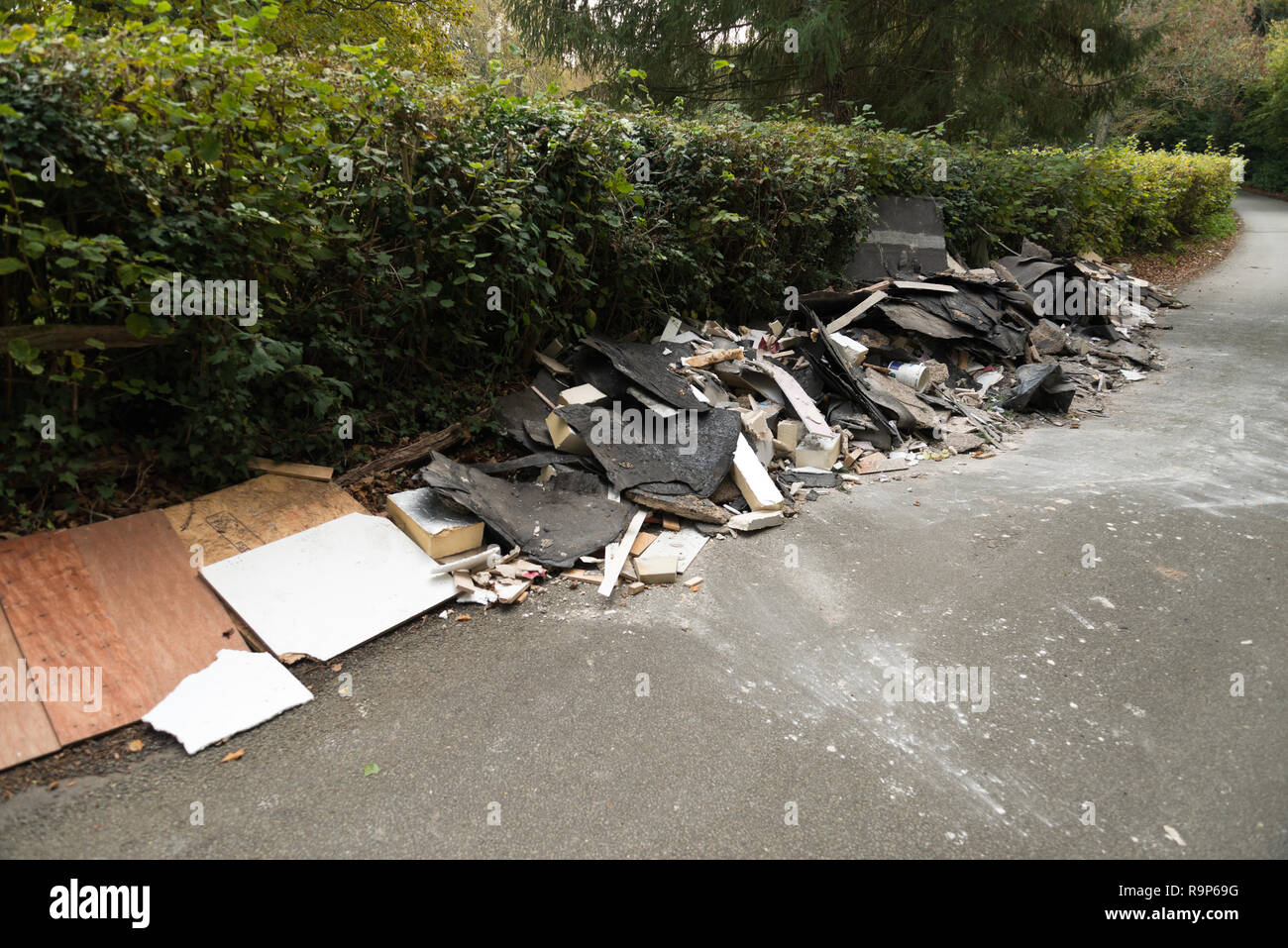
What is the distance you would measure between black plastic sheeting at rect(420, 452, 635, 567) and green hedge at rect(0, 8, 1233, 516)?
732 mm

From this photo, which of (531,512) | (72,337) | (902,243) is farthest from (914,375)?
(72,337)

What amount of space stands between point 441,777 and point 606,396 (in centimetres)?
326

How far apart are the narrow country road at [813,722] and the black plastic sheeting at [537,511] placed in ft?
1.27

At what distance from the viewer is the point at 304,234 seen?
162 inches

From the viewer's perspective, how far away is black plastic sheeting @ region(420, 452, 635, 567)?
4258 millimetres

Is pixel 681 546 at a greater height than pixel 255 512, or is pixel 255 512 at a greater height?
pixel 255 512

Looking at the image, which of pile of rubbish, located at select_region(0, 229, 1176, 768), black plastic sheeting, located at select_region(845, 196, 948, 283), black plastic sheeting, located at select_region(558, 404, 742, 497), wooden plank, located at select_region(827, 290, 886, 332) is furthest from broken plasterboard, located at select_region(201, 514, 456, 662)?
black plastic sheeting, located at select_region(845, 196, 948, 283)

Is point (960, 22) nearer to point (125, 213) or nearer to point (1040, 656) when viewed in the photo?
point (1040, 656)

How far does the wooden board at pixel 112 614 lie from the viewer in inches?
119

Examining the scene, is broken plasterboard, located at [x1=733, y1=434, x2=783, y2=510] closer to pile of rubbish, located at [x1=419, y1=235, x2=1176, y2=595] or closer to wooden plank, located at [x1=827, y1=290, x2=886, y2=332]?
pile of rubbish, located at [x1=419, y1=235, x2=1176, y2=595]

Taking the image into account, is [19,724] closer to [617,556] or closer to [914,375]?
[617,556]

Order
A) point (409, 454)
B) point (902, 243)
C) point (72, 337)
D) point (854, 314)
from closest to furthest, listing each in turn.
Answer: point (72, 337) → point (409, 454) → point (854, 314) → point (902, 243)

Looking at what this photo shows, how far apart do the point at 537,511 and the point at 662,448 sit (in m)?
1.05

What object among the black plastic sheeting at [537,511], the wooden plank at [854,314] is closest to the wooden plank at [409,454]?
the black plastic sheeting at [537,511]
